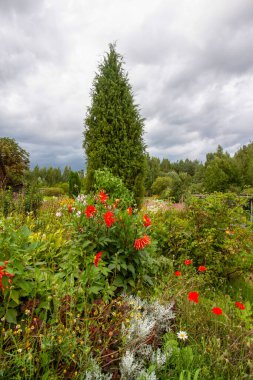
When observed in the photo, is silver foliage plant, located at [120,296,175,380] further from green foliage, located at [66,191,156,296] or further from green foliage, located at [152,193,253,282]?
green foliage, located at [152,193,253,282]

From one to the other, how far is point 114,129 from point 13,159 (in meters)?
13.6

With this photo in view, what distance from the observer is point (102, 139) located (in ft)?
27.5

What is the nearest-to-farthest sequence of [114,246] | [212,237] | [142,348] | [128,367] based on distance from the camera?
[128,367] → [142,348] → [114,246] → [212,237]

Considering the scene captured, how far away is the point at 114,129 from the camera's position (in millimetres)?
8516

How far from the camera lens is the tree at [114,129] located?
27.3 feet

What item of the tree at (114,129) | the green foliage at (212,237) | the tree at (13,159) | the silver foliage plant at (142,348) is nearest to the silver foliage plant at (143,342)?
the silver foliage plant at (142,348)

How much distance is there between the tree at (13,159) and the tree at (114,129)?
11.0m

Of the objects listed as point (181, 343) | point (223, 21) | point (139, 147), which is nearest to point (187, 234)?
point (181, 343)

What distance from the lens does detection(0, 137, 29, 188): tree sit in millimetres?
18172

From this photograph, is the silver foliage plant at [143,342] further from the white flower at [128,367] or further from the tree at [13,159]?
the tree at [13,159]

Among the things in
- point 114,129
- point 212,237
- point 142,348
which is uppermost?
point 114,129

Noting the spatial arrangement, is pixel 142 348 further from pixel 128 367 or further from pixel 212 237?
pixel 212 237

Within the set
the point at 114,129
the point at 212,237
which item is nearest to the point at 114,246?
the point at 212,237

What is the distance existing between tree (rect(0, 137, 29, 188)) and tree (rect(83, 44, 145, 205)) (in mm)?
11030
